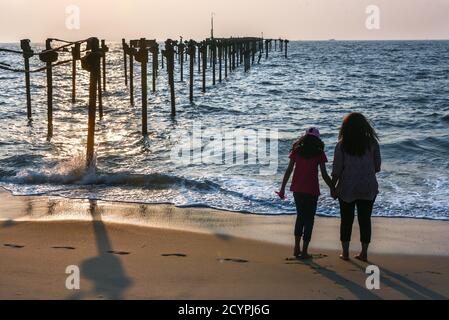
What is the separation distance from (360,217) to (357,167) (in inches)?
21.5

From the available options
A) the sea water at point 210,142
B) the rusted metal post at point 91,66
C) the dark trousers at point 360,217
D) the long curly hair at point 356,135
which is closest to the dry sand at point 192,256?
the dark trousers at point 360,217

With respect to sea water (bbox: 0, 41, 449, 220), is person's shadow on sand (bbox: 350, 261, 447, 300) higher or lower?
lower

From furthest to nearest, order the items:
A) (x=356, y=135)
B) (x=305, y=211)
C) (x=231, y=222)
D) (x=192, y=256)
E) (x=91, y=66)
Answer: (x=91, y=66), (x=231, y=222), (x=192, y=256), (x=305, y=211), (x=356, y=135)

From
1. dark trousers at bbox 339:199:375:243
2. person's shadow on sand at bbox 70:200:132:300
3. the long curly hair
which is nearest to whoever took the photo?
person's shadow on sand at bbox 70:200:132:300

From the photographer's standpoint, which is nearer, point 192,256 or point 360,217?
point 360,217

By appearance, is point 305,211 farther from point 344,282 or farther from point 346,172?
point 344,282

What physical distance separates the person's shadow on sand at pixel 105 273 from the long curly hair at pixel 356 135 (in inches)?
104

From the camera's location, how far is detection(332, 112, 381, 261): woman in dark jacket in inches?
243

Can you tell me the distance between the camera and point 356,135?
6.17 meters

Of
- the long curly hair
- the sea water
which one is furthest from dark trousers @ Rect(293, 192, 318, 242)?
the sea water

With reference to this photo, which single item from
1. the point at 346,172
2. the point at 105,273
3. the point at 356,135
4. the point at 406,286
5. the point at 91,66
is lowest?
the point at 406,286

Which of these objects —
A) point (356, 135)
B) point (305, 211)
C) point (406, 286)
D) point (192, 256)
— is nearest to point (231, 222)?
point (192, 256)

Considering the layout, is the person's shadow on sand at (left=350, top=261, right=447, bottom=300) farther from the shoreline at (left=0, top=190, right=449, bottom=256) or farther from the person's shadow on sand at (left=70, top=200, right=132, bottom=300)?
the person's shadow on sand at (left=70, top=200, right=132, bottom=300)

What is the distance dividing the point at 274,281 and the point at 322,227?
8.45 feet
